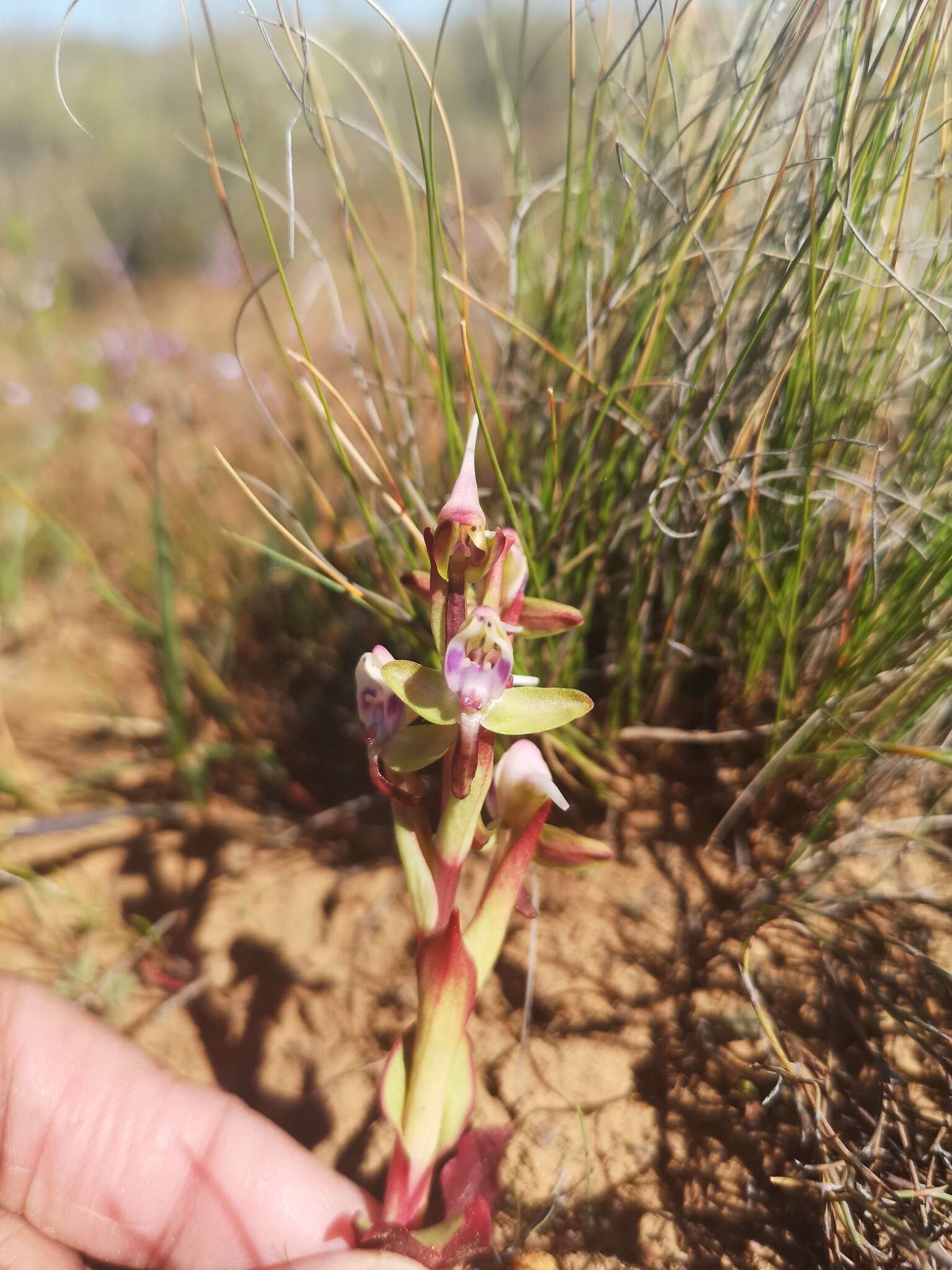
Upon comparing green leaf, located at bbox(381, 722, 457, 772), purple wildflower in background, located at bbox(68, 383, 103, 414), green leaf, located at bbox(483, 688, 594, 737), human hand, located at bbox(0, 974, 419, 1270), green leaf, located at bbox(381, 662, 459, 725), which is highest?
purple wildflower in background, located at bbox(68, 383, 103, 414)

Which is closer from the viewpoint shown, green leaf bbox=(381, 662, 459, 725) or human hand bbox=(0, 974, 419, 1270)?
green leaf bbox=(381, 662, 459, 725)

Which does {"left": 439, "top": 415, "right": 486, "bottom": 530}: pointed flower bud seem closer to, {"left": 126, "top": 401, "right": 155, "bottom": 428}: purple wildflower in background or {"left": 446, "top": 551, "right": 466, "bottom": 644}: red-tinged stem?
{"left": 446, "top": 551, "right": 466, "bottom": 644}: red-tinged stem

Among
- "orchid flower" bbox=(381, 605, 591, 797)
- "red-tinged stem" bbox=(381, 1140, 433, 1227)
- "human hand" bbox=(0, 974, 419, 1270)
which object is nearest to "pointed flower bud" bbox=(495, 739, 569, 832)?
"orchid flower" bbox=(381, 605, 591, 797)

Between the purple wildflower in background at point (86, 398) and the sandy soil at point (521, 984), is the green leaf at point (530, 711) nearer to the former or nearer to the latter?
the sandy soil at point (521, 984)

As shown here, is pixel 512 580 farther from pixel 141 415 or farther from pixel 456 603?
pixel 141 415

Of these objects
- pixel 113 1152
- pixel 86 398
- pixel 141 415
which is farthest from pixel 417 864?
pixel 86 398

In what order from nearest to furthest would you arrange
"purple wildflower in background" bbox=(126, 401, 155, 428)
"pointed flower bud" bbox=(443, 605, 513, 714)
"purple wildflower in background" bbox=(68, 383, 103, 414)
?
"pointed flower bud" bbox=(443, 605, 513, 714)
"purple wildflower in background" bbox=(126, 401, 155, 428)
"purple wildflower in background" bbox=(68, 383, 103, 414)
